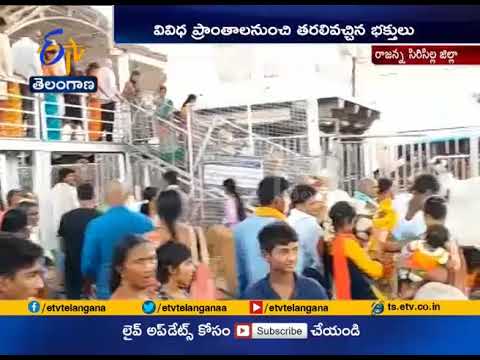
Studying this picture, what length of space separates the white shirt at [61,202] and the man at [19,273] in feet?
0.55

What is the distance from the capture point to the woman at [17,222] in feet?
9.32

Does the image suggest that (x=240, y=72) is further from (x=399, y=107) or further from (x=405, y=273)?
(x=405, y=273)

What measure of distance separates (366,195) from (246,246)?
59 centimetres

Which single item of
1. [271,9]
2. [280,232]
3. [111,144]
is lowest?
[280,232]

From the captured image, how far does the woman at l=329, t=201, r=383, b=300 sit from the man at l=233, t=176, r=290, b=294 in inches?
9.5

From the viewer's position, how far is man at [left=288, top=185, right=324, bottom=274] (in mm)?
2857

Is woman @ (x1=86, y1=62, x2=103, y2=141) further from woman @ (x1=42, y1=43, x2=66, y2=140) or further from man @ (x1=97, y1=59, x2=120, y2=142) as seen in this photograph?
A: woman @ (x1=42, y1=43, x2=66, y2=140)

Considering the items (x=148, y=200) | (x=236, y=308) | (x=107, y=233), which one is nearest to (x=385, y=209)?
(x=236, y=308)

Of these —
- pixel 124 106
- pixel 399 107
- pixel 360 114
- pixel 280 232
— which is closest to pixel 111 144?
pixel 124 106

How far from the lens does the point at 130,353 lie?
287 centimetres

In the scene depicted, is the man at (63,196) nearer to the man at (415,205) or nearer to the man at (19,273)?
the man at (19,273)

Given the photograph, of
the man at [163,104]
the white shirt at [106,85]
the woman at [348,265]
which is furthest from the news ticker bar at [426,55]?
the white shirt at [106,85]

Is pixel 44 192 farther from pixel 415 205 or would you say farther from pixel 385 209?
pixel 415 205

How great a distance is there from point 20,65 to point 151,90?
0.60 meters
